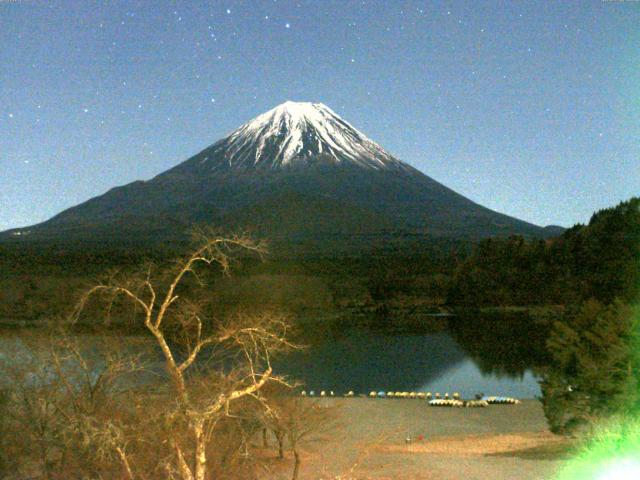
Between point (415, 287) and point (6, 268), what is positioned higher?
point (6, 268)

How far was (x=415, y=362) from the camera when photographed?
39.6 metres

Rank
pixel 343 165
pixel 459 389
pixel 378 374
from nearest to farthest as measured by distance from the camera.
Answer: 1. pixel 459 389
2. pixel 378 374
3. pixel 343 165

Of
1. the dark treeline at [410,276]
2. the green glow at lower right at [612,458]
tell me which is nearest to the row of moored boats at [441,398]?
the green glow at lower right at [612,458]

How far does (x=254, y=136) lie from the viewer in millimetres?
146875

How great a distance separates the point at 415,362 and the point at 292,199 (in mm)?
79032

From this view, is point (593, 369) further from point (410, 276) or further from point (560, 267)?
point (410, 276)

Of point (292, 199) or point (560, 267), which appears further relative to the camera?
point (292, 199)

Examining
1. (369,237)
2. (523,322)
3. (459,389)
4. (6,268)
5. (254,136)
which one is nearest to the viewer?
(459,389)

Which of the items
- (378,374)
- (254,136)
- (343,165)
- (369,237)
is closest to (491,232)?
(369,237)

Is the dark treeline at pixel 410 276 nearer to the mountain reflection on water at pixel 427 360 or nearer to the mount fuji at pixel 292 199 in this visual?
the mountain reflection on water at pixel 427 360

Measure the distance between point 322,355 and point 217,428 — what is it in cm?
2897

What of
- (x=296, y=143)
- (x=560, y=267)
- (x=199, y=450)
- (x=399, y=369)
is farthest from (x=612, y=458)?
(x=296, y=143)

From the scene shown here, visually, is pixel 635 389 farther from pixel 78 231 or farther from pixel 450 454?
pixel 78 231

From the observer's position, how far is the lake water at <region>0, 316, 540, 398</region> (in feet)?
104
